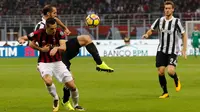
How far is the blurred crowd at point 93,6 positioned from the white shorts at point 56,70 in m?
39.3

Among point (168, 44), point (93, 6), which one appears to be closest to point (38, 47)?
point (168, 44)

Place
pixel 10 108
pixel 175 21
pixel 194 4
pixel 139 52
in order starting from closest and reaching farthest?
pixel 10 108 → pixel 175 21 → pixel 139 52 → pixel 194 4

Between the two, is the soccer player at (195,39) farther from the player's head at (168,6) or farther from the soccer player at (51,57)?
the soccer player at (51,57)

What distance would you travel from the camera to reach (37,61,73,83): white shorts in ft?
37.6

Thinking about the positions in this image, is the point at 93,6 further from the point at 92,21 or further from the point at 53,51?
the point at 53,51

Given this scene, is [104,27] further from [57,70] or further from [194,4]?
→ [57,70]

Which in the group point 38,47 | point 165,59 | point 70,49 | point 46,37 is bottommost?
point 165,59

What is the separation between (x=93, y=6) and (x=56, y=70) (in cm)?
4122

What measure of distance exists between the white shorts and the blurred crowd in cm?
3927

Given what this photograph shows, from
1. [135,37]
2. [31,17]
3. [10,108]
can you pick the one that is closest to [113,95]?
[10,108]

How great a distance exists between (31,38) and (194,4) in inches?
1608

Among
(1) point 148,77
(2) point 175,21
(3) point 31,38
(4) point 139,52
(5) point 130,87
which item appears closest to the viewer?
(3) point 31,38

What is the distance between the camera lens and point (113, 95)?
1523 cm

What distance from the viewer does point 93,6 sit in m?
52.5
